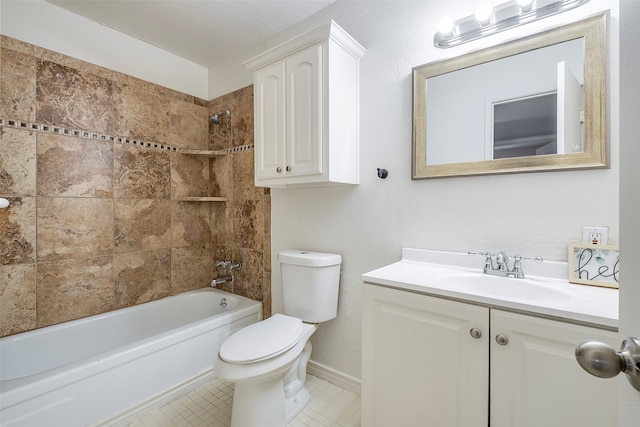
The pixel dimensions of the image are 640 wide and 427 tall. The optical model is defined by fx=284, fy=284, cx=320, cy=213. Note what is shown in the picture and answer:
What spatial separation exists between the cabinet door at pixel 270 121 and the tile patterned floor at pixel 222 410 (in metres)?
1.34

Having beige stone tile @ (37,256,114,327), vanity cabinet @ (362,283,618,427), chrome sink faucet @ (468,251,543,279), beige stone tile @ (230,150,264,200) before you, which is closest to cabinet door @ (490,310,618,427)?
vanity cabinet @ (362,283,618,427)

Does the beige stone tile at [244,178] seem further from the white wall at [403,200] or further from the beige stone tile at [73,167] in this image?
the beige stone tile at [73,167]

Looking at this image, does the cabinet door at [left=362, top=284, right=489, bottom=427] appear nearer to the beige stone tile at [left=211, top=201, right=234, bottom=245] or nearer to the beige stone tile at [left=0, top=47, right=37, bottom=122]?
the beige stone tile at [left=211, top=201, right=234, bottom=245]

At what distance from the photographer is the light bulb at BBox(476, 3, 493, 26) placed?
1.20 metres

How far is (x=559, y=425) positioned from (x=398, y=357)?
476 mm

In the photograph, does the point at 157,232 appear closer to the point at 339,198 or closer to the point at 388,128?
the point at 339,198

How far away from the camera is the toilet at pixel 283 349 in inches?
50.8

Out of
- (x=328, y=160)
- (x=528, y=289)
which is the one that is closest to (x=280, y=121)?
(x=328, y=160)

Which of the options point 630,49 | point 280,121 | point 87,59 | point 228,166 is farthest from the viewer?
point 228,166

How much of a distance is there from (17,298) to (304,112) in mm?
1989

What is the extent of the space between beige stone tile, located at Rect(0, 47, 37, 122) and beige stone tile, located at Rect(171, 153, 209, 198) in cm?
86

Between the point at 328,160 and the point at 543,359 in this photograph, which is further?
the point at 328,160

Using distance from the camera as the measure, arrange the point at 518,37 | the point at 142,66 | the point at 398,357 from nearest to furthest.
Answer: the point at 398,357, the point at 518,37, the point at 142,66

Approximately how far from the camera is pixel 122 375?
4.83 feet
